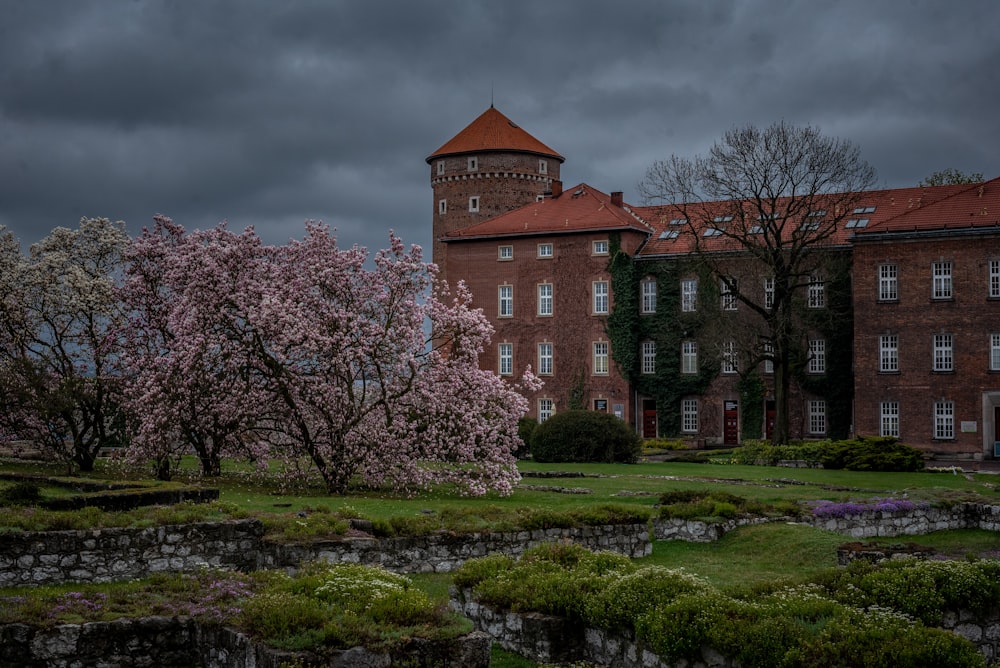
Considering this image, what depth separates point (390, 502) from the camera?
26.1 m

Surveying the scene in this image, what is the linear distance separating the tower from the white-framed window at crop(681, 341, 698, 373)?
19309mm

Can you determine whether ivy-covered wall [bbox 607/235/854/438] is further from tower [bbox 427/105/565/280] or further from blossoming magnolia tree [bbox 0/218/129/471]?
blossoming magnolia tree [bbox 0/218/129/471]

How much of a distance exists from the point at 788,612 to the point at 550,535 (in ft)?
26.8

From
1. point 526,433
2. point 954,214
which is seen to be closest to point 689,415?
point 954,214

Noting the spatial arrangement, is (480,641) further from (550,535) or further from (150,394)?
(150,394)

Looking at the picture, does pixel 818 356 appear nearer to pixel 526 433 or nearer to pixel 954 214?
pixel 954 214

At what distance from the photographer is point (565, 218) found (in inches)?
2714

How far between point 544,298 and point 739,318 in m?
13.0

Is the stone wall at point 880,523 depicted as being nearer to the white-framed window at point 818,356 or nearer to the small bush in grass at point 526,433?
the small bush in grass at point 526,433

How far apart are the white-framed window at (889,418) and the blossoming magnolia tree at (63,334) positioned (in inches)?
Answer: 1465

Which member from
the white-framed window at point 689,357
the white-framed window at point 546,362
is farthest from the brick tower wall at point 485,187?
the white-framed window at point 689,357

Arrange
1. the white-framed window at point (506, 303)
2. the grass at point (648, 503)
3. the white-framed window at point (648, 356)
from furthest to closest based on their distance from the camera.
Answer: the white-framed window at point (506, 303) < the white-framed window at point (648, 356) < the grass at point (648, 503)

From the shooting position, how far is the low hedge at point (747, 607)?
9.70 meters


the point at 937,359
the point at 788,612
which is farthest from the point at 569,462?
the point at 788,612
